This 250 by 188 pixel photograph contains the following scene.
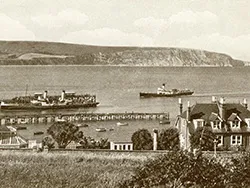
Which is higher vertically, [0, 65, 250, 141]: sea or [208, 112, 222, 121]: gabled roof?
[0, 65, 250, 141]: sea

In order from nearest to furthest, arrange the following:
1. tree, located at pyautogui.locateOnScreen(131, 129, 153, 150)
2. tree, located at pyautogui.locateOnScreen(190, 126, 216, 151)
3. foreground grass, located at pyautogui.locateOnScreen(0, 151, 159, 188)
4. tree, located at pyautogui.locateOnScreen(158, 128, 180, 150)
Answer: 1. foreground grass, located at pyautogui.locateOnScreen(0, 151, 159, 188)
2. tree, located at pyautogui.locateOnScreen(190, 126, 216, 151)
3. tree, located at pyautogui.locateOnScreen(158, 128, 180, 150)
4. tree, located at pyautogui.locateOnScreen(131, 129, 153, 150)

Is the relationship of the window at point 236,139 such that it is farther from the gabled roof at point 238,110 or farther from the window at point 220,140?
the gabled roof at point 238,110

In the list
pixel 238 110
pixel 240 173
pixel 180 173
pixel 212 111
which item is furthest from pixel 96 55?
pixel 240 173

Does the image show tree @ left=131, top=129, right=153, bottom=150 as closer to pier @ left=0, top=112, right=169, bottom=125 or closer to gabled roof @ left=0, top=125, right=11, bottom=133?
pier @ left=0, top=112, right=169, bottom=125

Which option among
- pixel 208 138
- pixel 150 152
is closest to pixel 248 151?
pixel 208 138

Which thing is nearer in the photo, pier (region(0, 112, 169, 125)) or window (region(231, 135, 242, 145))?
window (region(231, 135, 242, 145))

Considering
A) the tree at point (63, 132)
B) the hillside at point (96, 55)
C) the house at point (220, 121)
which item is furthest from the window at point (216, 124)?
the tree at point (63, 132)

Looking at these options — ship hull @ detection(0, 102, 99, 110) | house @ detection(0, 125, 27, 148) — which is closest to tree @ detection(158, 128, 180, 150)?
ship hull @ detection(0, 102, 99, 110)

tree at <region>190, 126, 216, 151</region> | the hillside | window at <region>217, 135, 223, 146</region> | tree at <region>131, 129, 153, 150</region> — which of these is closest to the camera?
the hillside

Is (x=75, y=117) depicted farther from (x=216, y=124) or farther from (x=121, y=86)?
(x=216, y=124)
